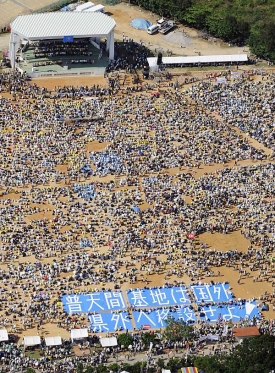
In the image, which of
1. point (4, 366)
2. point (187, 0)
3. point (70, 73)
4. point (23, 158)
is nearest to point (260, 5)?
point (187, 0)

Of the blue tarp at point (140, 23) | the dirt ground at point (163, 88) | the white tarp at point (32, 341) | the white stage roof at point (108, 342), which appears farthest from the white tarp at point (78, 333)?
the blue tarp at point (140, 23)

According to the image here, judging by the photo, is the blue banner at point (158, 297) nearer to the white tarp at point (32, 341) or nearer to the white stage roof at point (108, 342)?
the white stage roof at point (108, 342)

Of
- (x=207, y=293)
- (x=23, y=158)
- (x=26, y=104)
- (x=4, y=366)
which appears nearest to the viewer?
(x=4, y=366)

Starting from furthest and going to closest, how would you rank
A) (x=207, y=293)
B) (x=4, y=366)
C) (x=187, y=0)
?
(x=187, y=0), (x=207, y=293), (x=4, y=366)

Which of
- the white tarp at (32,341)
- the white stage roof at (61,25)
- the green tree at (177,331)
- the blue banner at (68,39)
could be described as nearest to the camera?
the white tarp at (32,341)

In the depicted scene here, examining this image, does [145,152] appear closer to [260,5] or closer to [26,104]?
[26,104]

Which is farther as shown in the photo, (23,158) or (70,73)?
(70,73)

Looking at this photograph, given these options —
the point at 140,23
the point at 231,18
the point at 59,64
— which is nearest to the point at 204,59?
the point at 231,18
